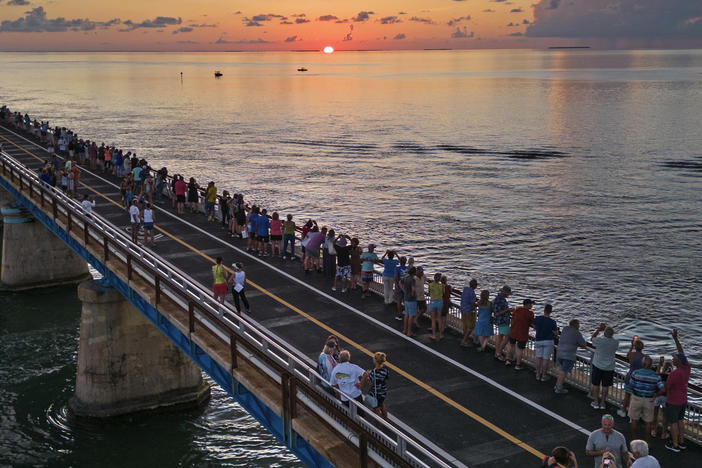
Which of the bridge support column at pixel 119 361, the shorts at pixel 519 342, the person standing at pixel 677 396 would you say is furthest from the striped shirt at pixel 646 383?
the bridge support column at pixel 119 361

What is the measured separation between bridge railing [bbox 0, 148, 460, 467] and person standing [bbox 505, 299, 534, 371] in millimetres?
3696

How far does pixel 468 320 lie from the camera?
1612 centimetres

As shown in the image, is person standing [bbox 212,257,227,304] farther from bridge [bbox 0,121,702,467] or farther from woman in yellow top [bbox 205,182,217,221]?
woman in yellow top [bbox 205,182,217,221]

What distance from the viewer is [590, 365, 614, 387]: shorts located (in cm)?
1315

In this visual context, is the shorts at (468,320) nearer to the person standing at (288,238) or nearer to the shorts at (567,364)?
the shorts at (567,364)

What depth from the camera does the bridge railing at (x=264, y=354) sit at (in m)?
10.3

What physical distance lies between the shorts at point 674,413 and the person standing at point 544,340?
106 inches

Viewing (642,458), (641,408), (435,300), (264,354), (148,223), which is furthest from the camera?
(148,223)

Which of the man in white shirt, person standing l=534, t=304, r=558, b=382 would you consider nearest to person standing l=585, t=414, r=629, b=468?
the man in white shirt

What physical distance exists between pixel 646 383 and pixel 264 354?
6.36 meters

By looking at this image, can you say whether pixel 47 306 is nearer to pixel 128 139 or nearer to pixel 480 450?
pixel 480 450

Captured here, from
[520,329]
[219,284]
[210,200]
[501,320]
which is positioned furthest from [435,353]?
[210,200]

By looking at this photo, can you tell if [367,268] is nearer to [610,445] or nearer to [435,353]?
[435,353]

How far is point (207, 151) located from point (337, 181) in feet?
82.3
